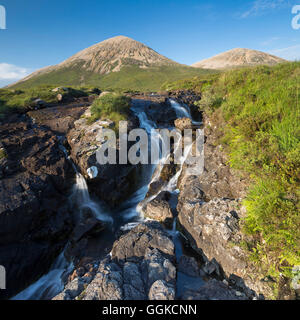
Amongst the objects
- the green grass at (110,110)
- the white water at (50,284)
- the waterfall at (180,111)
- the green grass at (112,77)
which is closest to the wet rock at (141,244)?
the white water at (50,284)

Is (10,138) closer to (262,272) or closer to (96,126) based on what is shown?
(96,126)

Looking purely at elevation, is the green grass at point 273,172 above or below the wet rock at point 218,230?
above

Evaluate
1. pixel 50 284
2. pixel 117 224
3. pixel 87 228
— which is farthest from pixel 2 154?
pixel 117 224

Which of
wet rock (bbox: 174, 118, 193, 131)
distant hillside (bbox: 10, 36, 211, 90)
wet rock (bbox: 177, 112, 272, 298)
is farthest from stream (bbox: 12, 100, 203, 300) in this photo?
distant hillside (bbox: 10, 36, 211, 90)

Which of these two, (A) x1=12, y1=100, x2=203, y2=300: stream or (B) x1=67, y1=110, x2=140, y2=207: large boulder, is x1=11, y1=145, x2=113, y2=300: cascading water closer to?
(A) x1=12, y1=100, x2=203, y2=300: stream

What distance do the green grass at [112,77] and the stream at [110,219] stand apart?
88107 millimetres

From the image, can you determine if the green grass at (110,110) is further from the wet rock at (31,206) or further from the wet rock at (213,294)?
the wet rock at (213,294)

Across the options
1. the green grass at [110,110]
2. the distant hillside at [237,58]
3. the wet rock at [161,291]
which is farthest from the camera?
the distant hillside at [237,58]

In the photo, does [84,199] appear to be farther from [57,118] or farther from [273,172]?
[273,172]

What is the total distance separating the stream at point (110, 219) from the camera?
666 cm

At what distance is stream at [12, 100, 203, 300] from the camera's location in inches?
262

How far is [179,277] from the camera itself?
5.07m

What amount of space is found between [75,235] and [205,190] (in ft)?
22.6

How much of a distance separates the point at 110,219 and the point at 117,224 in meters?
0.60
